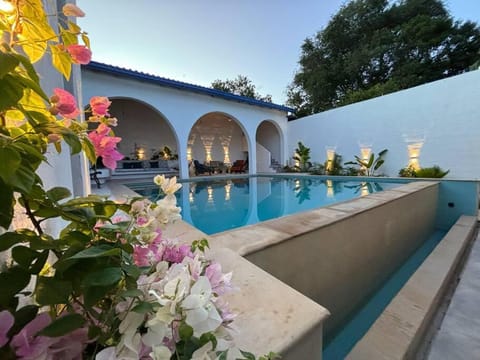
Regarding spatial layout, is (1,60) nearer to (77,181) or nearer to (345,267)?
(77,181)

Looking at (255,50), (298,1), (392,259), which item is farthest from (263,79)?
(392,259)

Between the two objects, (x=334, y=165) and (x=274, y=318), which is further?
(x=334, y=165)

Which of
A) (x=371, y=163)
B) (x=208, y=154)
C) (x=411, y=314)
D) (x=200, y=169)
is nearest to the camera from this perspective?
(x=411, y=314)

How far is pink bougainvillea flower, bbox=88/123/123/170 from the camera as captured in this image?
656 mm

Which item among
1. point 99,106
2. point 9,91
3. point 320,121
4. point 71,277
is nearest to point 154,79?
point 320,121

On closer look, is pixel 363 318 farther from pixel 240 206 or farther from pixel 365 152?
pixel 365 152

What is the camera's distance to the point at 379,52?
15.6 metres

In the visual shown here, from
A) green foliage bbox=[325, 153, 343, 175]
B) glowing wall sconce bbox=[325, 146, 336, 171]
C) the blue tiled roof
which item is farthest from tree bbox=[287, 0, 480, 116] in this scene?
the blue tiled roof

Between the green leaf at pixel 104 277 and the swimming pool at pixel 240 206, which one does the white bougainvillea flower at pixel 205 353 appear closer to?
the green leaf at pixel 104 277

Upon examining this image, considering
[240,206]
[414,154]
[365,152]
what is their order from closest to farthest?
[240,206], [414,154], [365,152]

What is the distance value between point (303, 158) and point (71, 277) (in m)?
12.9

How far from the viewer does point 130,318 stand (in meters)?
0.40

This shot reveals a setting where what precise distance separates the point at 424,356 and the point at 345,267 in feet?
3.15

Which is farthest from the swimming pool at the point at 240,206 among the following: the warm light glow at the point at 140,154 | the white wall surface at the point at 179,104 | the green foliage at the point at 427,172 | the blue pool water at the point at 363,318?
the warm light glow at the point at 140,154
